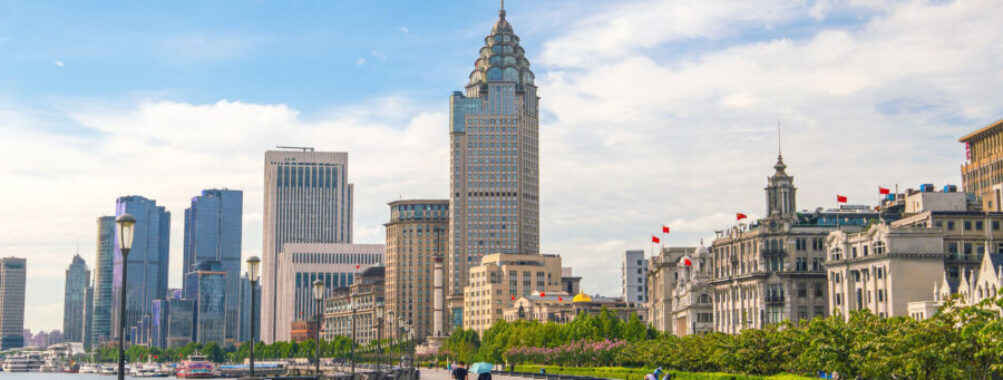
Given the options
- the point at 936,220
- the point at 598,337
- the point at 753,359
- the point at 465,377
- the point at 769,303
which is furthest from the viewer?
the point at 598,337

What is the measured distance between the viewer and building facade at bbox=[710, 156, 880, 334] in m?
161

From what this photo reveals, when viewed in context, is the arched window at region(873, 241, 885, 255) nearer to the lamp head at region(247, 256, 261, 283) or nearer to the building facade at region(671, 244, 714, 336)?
the building facade at region(671, 244, 714, 336)

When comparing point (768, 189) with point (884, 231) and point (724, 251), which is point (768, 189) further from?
point (884, 231)

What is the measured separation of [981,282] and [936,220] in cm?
3022

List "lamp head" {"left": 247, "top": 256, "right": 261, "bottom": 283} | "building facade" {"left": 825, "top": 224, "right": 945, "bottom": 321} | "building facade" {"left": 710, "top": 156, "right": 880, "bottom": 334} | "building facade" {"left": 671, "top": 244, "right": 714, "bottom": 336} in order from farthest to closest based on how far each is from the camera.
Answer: "building facade" {"left": 671, "top": 244, "right": 714, "bottom": 336} → "building facade" {"left": 710, "top": 156, "right": 880, "bottom": 334} → "building facade" {"left": 825, "top": 224, "right": 945, "bottom": 321} → "lamp head" {"left": 247, "top": 256, "right": 261, "bottom": 283}

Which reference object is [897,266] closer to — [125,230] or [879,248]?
[879,248]

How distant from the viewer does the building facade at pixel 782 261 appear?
16088 centimetres

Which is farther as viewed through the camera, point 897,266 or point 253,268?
point 897,266

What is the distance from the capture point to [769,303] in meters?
161

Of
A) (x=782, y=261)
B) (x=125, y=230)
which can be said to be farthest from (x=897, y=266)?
(x=125, y=230)

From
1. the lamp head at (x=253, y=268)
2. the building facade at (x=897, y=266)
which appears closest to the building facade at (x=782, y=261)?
the building facade at (x=897, y=266)

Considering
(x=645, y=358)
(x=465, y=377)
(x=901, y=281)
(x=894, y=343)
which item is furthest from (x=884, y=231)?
(x=465, y=377)

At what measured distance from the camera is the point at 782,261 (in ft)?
534

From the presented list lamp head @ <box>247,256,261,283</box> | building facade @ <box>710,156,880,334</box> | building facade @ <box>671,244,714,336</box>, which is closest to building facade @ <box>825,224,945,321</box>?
building facade @ <box>710,156,880,334</box>
